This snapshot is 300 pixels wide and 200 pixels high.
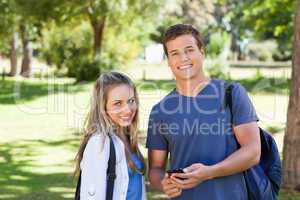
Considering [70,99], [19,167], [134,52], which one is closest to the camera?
[19,167]

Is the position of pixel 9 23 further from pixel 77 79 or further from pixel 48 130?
pixel 48 130

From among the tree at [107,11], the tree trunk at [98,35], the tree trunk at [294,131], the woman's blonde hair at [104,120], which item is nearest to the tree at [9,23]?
the tree at [107,11]

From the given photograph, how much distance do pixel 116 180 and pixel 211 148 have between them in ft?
1.81

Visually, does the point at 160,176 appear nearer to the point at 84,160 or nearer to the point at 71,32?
the point at 84,160

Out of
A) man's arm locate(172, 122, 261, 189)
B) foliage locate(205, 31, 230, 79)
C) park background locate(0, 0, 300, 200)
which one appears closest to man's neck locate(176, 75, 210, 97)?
man's arm locate(172, 122, 261, 189)

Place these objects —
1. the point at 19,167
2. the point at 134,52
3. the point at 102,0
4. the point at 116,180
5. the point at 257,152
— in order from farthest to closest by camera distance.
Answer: the point at 134,52 → the point at 102,0 → the point at 19,167 → the point at 116,180 → the point at 257,152

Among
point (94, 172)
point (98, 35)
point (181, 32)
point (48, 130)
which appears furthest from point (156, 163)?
point (98, 35)

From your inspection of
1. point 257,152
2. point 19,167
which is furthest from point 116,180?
point 19,167

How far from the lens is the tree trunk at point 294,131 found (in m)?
6.60

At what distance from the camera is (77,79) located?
27.2 metres

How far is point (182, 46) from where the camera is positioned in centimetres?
287

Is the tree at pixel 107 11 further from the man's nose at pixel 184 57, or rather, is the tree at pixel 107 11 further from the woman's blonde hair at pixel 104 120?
the man's nose at pixel 184 57

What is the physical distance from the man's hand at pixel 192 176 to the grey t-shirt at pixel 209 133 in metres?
0.15

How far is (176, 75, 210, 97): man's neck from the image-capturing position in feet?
9.43
